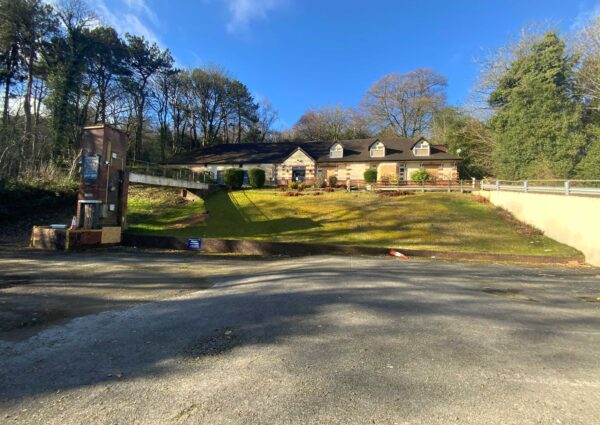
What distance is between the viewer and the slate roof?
127 feet

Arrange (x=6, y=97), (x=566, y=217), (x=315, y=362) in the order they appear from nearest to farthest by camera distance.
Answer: (x=315, y=362) < (x=566, y=217) < (x=6, y=97)

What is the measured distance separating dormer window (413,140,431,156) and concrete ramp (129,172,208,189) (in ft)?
82.0

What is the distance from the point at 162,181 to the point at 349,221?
15131 mm

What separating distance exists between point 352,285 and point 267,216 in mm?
16607

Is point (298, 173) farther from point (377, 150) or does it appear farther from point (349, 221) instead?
point (349, 221)

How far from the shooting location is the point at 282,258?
14773 millimetres

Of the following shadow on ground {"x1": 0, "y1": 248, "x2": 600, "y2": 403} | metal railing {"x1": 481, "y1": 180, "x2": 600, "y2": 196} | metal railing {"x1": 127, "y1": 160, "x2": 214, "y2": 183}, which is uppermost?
metal railing {"x1": 127, "y1": 160, "x2": 214, "y2": 183}

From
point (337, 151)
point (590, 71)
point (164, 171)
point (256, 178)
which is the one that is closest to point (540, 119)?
point (590, 71)

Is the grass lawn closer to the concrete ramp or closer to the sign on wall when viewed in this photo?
the concrete ramp

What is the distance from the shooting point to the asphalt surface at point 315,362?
2666 mm

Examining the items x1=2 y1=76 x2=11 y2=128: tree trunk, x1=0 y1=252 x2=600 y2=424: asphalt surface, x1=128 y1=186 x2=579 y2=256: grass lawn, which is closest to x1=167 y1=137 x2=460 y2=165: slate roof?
x1=128 y1=186 x2=579 y2=256: grass lawn

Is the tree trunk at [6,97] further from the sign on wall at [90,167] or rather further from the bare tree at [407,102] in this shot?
the bare tree at [407,102]

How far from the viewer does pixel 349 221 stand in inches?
838

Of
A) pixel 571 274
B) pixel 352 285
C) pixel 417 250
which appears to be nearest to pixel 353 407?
pixel 352 285
